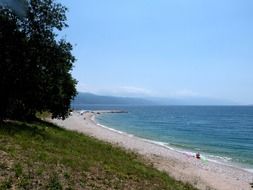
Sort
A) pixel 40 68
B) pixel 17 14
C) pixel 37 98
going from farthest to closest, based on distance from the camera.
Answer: pixel 37 98 < pixel 40 68 < pixel 17 14

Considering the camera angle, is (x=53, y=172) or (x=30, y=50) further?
(x=30, y=50)

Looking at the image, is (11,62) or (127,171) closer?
(127,171)

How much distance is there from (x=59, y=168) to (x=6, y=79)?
15768mm

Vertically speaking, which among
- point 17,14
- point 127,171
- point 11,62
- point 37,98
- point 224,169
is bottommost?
point 224,169

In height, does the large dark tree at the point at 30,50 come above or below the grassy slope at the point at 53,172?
above

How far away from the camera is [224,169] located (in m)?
44.2

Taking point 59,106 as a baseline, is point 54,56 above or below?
above

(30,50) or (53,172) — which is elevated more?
(30,50)

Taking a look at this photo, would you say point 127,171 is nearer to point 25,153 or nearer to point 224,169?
point 25,153

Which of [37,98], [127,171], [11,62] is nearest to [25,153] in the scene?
[127,171]

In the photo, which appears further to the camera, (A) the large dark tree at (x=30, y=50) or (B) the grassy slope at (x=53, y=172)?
(A) the large dark tree at (x=30, y=50)

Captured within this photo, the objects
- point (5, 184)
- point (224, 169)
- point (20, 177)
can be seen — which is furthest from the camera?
point (224, 169)

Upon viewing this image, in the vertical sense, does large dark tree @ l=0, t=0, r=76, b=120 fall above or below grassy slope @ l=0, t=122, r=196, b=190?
above

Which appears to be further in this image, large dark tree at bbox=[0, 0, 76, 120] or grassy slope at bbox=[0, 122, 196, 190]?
large dark tree at bbox=[0, 0, 76, 120]
